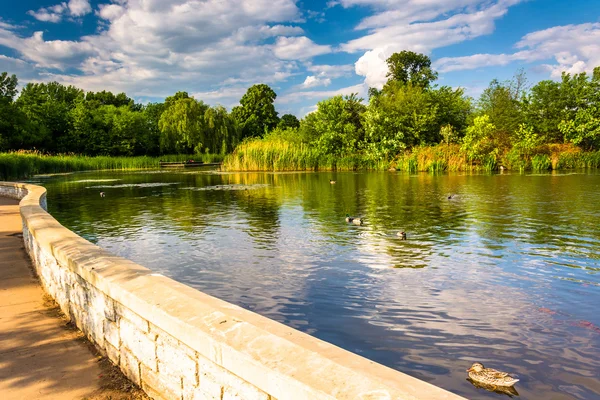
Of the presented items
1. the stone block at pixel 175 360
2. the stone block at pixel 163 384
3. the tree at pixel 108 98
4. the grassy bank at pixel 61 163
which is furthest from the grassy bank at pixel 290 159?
the tree at pixel 108 98

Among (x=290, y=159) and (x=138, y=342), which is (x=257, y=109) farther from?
(x=138, y=342)

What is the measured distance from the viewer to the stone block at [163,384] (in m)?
2.73

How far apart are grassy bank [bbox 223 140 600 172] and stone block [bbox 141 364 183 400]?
3549cm

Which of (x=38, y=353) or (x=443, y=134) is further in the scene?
(x=443, y=134)

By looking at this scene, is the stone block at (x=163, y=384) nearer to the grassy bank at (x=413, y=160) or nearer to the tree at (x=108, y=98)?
the grassy bank at (x=413, y=160)

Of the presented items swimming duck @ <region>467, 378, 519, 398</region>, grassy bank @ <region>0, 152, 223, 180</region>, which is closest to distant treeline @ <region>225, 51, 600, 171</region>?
grassy bank @ <region>0, 152, 223, 180</region>

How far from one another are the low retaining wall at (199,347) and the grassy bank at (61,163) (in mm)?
30596

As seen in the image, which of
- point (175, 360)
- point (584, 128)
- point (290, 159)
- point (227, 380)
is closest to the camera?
point (227, 380)

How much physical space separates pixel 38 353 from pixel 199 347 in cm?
225

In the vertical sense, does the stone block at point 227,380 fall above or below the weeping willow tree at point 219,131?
below

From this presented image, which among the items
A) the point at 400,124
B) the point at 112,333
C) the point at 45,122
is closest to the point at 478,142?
the point at 400,124

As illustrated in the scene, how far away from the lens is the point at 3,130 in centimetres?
5069

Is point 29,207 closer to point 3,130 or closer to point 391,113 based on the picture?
point 391,113

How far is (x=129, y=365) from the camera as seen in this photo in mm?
3254
